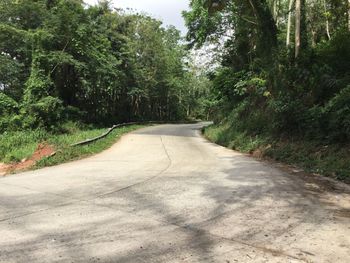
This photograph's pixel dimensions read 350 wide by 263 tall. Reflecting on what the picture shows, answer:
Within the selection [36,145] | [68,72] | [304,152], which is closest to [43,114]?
[36,145]

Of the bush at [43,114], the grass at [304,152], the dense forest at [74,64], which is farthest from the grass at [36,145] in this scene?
the grass at [304,152]

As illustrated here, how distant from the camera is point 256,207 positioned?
7227mm

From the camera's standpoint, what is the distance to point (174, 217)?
258 inches

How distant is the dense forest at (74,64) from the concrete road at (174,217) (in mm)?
12756

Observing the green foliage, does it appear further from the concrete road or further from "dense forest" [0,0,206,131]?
"dense forest" [0,0,206,131]

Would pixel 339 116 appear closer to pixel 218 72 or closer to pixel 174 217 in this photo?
pixel 174 217

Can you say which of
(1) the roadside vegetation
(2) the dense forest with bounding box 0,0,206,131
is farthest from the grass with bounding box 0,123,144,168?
(2) the dense forest with bounding box 0,0,206,131

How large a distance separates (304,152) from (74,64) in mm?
18030

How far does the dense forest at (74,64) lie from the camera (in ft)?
76.4

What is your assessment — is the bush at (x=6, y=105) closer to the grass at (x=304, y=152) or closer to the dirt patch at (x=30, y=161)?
the dirt patch at (x=30, y=161)

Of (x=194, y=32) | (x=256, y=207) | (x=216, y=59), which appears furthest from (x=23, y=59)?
(x=256, y=207)

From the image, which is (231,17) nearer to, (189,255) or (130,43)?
(130,43)

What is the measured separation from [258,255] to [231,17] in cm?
3123

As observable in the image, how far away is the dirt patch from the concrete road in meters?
2.49
